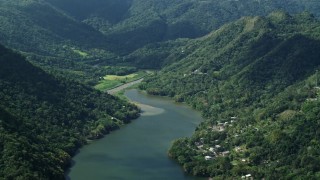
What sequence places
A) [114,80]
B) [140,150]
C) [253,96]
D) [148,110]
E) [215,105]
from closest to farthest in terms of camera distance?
1. [140,150]
2. [253,96]
3. [215,105]
4. [148,110]
5. [114,80]

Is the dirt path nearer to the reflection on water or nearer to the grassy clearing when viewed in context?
the grassy clearing

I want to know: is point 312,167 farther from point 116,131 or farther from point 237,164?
point 116,131

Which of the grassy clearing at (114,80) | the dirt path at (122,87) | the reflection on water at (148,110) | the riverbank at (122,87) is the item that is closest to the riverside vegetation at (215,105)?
the reflection on water at (148,110)

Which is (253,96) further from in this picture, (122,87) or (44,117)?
(44,117)

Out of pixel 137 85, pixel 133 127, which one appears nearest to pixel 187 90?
pixel 137 85

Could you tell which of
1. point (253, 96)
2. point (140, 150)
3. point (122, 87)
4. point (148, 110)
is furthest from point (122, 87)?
point (140, 150)

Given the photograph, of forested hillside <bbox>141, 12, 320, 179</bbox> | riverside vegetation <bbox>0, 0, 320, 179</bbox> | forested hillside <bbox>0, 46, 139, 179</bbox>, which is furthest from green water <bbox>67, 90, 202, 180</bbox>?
forested hillside <bbox>141, 12, 320, 179</bbox>
